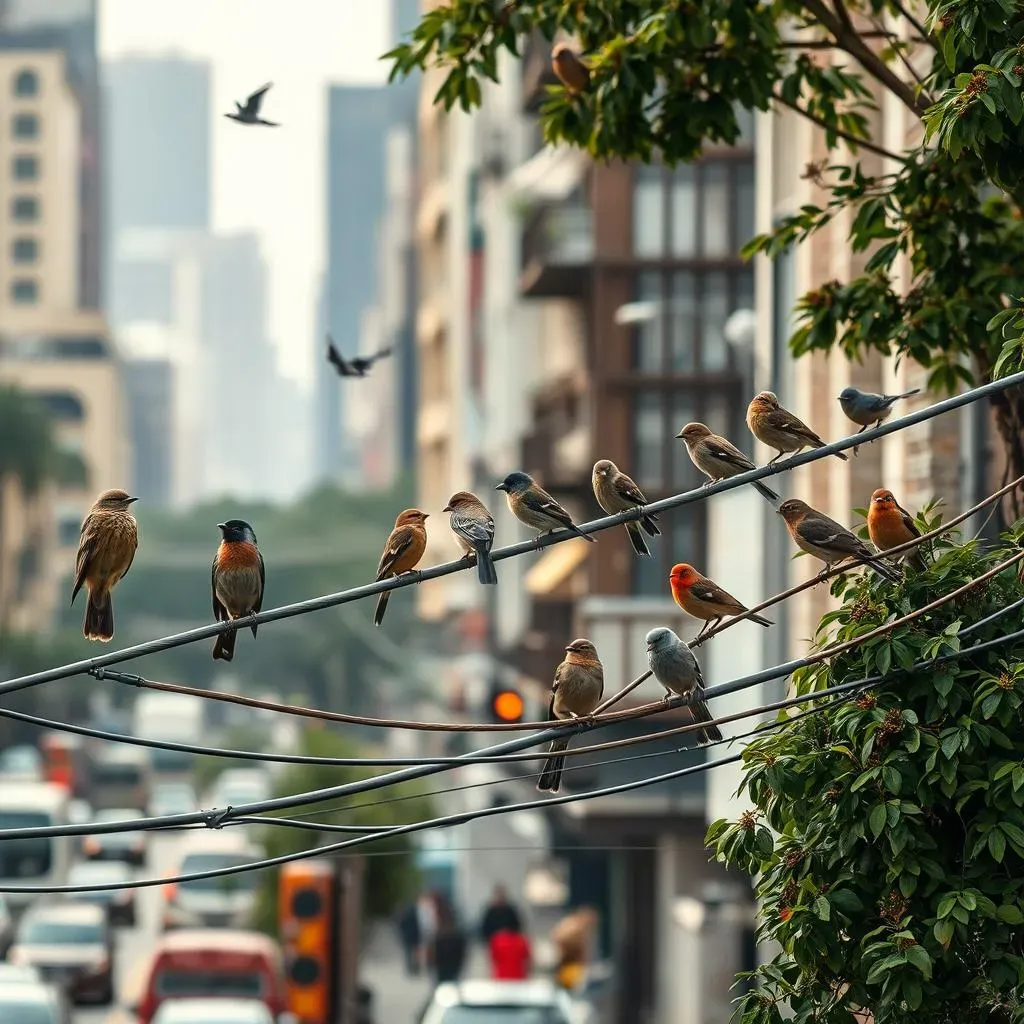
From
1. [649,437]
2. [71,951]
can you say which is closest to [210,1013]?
[71,951]

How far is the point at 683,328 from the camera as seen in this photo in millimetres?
30781

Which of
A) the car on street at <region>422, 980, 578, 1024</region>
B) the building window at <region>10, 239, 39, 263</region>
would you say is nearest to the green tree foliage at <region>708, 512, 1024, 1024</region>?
the car on street at <region>422, 980, 578, 1024</region>

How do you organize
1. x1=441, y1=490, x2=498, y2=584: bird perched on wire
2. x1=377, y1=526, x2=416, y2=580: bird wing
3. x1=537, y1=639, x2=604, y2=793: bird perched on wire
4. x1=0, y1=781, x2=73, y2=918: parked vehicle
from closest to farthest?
x1=441, y1=490, x2=498, y2=584: bird perched on wire
x1=377, y1=526, x2=416, y2=580: bird wing
x1=537, y1=639, x2=604, y2=793: bird perched on wire
x1=0, y1=781, x2=73, y2=918: parked vehicle

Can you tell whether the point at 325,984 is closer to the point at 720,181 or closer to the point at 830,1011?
the point at 720,181

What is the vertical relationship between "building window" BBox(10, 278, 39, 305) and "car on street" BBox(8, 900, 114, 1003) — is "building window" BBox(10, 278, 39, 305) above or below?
above

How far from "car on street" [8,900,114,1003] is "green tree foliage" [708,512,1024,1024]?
22593 millimetres

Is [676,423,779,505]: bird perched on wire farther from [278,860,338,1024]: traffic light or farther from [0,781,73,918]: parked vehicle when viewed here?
[0,781,73,918]: parked vehicle

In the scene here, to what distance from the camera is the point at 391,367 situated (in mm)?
153375

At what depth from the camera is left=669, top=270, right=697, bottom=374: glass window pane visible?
30766 mm

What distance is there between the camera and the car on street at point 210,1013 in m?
20.3

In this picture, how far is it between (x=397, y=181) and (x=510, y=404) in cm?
9582

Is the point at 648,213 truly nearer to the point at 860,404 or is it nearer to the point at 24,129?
the point at 860,404

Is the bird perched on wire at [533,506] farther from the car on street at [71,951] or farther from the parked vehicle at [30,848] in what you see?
the parked vehicle at [30,848]

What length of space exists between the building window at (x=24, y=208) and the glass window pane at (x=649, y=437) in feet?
379
